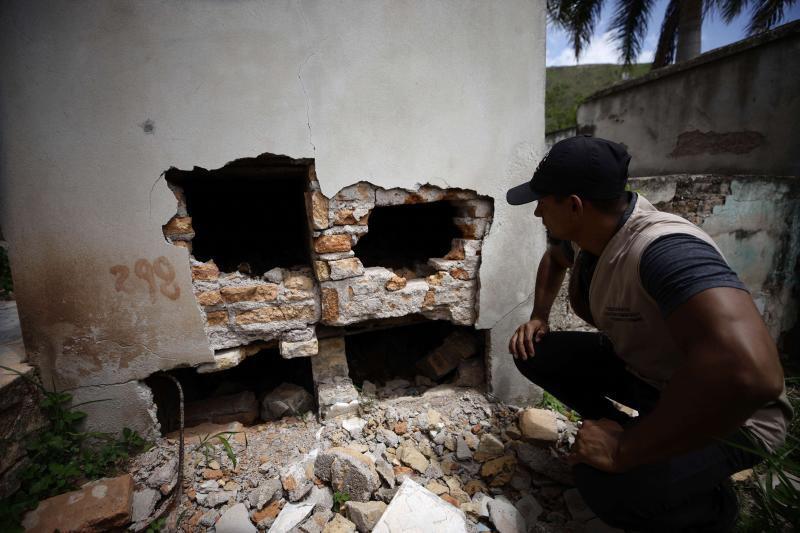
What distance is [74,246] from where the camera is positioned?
1.71 m

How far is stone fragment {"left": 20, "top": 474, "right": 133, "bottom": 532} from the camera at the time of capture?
1.51 metres

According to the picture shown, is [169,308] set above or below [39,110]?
below

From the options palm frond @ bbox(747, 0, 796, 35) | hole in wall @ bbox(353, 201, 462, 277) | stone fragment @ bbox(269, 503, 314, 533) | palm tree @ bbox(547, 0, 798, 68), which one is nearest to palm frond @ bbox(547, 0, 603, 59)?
palm tree @ bbox(547, 0, 798, 68)

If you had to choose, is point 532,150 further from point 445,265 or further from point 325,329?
point 325,329

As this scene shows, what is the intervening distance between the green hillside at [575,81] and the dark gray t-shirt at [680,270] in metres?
14.5

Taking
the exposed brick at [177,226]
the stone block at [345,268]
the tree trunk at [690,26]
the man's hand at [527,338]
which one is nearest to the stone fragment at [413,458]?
the man's hand at [527,338]

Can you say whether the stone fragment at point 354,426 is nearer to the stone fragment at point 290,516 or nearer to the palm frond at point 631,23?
the stone fragment at point 290,516

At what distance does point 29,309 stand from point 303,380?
1.69 m

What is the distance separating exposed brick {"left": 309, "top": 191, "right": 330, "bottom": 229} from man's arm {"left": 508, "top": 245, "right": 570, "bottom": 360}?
1222 mm

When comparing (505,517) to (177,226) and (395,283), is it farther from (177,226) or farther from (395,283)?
(177,226)

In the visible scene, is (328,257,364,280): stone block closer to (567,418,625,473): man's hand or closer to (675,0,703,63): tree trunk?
(567,418,625,473): man's hand

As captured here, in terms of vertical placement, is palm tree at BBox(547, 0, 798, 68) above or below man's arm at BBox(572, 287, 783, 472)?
above

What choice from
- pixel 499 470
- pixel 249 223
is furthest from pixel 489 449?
pixel 249 223

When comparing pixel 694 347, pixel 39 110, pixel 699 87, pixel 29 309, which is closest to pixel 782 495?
pixel 694 347
